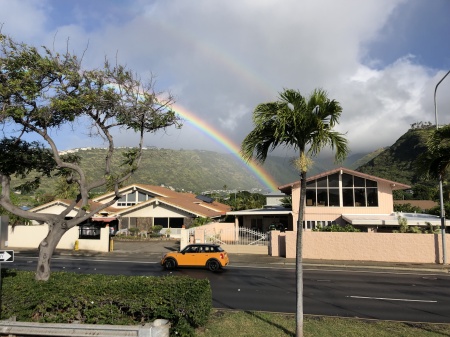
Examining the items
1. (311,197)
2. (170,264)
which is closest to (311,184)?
(311,197)

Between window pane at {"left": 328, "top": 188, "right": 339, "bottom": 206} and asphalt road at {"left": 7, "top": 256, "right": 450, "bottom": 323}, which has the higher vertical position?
window pane at {"left": 328, "top": 188, "right": 339, "bottom": 206}

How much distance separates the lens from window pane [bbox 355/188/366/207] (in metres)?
30.9

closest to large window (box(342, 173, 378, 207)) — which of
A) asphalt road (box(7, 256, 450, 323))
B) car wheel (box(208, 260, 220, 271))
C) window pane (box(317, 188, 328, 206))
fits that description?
window pane (box(317, 188, 328, 206))

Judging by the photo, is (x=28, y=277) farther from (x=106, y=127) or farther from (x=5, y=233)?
(x=106, y=127)

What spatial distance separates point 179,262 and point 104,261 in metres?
7.11

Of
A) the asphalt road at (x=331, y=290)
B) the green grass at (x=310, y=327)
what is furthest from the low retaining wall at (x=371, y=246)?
the green grass at (x=310, y=327)

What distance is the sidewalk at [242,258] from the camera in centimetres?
2192

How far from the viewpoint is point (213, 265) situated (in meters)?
19.8

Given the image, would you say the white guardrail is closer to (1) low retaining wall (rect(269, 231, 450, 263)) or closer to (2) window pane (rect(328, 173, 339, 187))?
(1) low retaining wall (rect(269, 231, 450, 263))

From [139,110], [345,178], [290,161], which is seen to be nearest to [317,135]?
[290,161]

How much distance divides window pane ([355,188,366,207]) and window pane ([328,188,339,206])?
154cm

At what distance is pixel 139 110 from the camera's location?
1099 cm

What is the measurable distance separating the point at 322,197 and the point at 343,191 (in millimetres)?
1774

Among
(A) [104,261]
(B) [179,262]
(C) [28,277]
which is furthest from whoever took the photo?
(A) [104,261]
